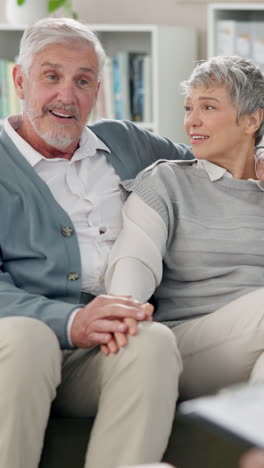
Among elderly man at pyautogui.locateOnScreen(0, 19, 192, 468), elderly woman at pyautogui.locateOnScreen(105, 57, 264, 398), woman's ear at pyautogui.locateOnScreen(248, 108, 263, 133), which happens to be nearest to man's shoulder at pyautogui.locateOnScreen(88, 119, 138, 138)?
elderly man at pyautogui.locateOnScreen(0, 19, 192, 468)

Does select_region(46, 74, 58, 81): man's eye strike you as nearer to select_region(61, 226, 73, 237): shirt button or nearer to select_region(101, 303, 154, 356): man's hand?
select_region(61, 226, 73, 237): shirt button

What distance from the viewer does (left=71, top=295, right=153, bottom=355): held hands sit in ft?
5.74

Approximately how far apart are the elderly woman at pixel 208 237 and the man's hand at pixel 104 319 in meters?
0.19

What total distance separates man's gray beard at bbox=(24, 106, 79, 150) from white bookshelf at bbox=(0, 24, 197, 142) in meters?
1.77

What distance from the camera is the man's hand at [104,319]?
5.78ft

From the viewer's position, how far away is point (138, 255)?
2.04 meters

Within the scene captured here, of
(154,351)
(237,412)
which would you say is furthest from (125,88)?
(237,412)

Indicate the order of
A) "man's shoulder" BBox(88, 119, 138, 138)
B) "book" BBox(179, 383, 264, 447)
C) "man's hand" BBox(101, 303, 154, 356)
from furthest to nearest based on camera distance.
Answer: "man's shoulder" BBox(88, 119, 138, 138) < "man's hand" BBox(101, 303, 154, 356) < "book" BBox(179, 383, 264, 447)

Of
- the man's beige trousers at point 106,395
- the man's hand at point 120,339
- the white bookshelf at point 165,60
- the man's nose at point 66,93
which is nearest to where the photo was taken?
the man's beige trousers at point 106,395

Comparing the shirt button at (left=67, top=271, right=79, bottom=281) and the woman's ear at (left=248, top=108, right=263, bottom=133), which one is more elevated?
the woman's ear at (left=248, top=108, right=263, bottom=133)

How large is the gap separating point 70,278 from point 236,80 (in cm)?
63

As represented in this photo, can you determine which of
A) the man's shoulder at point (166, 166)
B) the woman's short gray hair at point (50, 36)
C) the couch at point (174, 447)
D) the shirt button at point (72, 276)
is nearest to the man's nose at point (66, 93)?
the woman's short gray hair at point (50, 36)

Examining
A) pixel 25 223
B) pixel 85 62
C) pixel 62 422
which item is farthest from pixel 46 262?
pixel 85 62

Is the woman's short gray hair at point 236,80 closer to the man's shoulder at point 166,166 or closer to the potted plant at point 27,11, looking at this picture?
the man's shoulder at point 166,166
